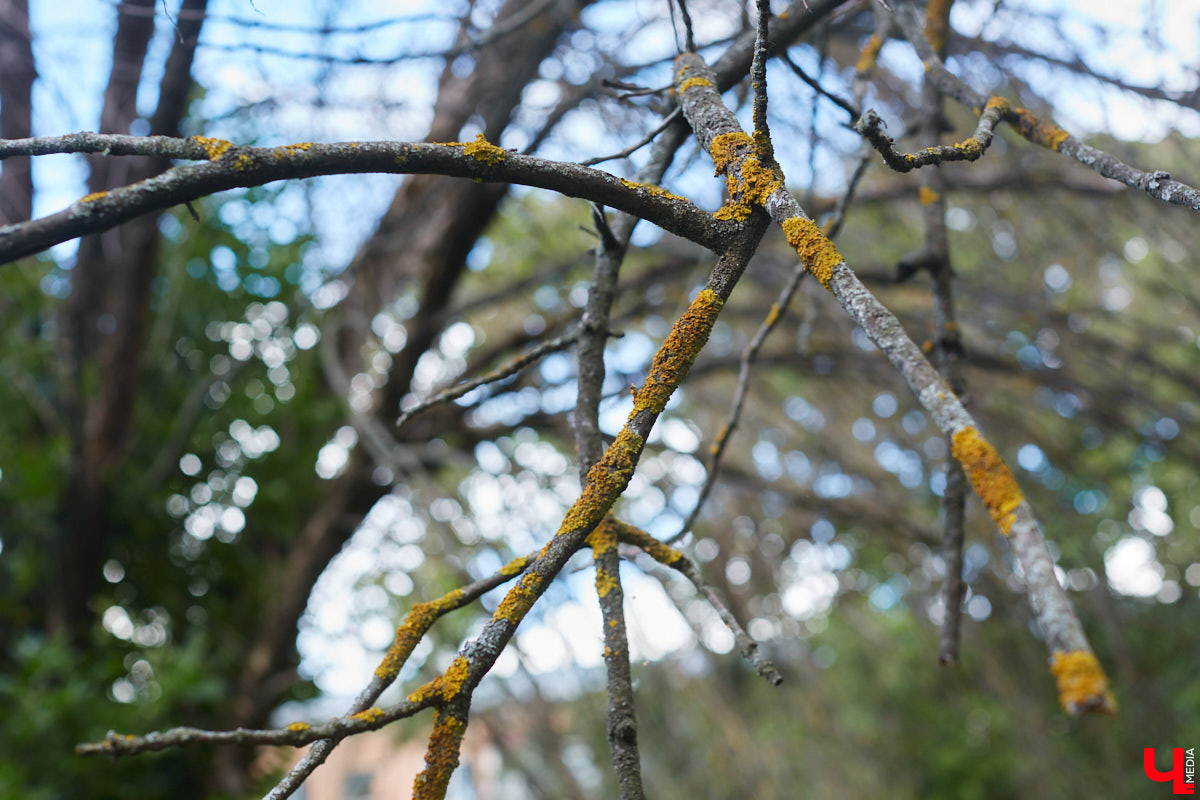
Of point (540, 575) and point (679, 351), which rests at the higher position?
point (679, 351)

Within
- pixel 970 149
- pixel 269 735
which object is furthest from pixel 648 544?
pixel 970 149

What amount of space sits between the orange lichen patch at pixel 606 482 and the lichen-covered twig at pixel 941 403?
25 centimetres

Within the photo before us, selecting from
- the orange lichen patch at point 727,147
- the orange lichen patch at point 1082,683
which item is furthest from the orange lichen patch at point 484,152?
A: the orange lichen patch at point 1082,683

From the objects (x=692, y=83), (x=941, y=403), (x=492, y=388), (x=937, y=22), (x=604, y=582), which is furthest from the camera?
(x=492, y=388)

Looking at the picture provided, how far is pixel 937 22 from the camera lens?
1.79 m

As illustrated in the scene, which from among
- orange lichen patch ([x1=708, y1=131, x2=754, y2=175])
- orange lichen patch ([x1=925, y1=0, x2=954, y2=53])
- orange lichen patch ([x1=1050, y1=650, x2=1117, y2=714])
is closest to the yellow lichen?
orange lichen patch ([x1=708, y1=131, x2=754, y2=175])

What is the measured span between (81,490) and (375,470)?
1.26 metres

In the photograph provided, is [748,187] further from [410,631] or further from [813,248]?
[410,631]

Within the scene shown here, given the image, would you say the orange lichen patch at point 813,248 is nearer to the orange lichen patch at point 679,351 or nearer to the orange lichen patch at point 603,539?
the orange lichen patch at point 679,351

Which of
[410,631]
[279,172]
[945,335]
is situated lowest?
[410,631]

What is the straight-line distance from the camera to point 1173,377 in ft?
10.7

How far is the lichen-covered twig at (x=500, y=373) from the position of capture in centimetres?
119

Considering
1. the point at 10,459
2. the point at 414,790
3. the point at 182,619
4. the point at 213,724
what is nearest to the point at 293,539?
the point at 182,619

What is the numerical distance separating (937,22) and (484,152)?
1333 mm
